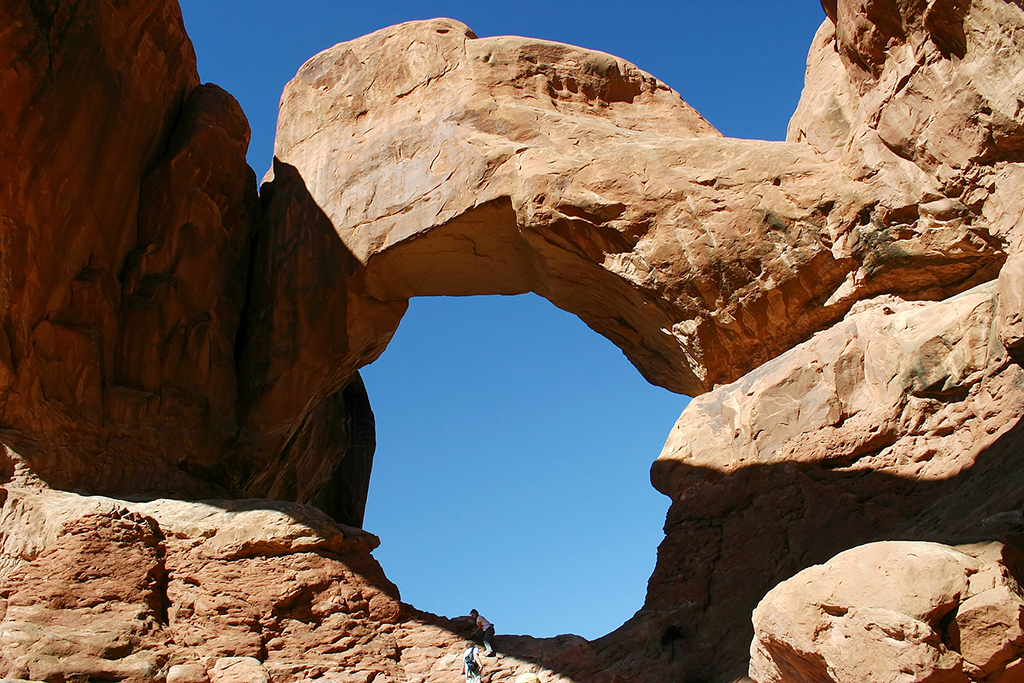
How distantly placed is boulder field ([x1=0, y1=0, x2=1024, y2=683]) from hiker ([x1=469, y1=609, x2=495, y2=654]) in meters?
0.19

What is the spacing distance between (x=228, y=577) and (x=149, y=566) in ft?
2.81

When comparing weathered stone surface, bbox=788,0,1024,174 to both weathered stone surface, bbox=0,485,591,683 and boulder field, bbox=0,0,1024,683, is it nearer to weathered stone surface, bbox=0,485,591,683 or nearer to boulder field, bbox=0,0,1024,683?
boulder field, bbox=0,0,1024,683

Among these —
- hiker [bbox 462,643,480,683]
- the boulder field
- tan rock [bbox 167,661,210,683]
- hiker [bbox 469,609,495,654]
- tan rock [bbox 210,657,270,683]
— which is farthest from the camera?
hiker [bbox 469,609,495,654]

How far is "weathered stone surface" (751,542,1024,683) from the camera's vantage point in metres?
6.35

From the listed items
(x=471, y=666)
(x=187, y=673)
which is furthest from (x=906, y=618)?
(x=187, y=673)

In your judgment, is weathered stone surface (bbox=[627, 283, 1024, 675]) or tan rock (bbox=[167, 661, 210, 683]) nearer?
weathered stone surface (bbox=[627, 283, 1024, 675])

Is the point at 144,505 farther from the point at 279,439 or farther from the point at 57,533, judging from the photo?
the point at 279,439

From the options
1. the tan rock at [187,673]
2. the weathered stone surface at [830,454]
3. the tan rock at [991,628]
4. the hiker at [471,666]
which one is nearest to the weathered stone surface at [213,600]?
the tan rock at [187,673]

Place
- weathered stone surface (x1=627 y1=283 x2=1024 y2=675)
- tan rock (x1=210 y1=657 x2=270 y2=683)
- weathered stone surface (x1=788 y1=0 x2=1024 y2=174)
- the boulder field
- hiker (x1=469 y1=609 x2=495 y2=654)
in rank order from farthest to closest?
hiker (x1=469 y1=609 x2=495 y2=654), tan rock (x1=210 y1=657 x2=270 y2=683), weathered stone surface (x1=627 y1=283 x2=1024 y2=675), the boulder field, weathered stone surface (x1=788 y1=0 x2=1024 y2=174)

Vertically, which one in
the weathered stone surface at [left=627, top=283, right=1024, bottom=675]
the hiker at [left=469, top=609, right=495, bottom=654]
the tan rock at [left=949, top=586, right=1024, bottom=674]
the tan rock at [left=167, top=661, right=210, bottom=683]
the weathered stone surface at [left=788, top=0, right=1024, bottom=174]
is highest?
the weathered stone surface at [left=788, top=0, right=1024, bottom=174]

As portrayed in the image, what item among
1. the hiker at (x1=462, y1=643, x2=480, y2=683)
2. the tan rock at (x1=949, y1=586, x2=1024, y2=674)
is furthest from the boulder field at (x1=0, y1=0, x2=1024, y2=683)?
the hiker at (x1=462, y1=643, x2=480, y2=683)

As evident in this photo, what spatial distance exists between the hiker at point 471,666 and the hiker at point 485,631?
439 millimetres

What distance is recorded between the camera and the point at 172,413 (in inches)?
518

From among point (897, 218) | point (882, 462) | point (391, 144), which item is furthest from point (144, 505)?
point (897, 218)
